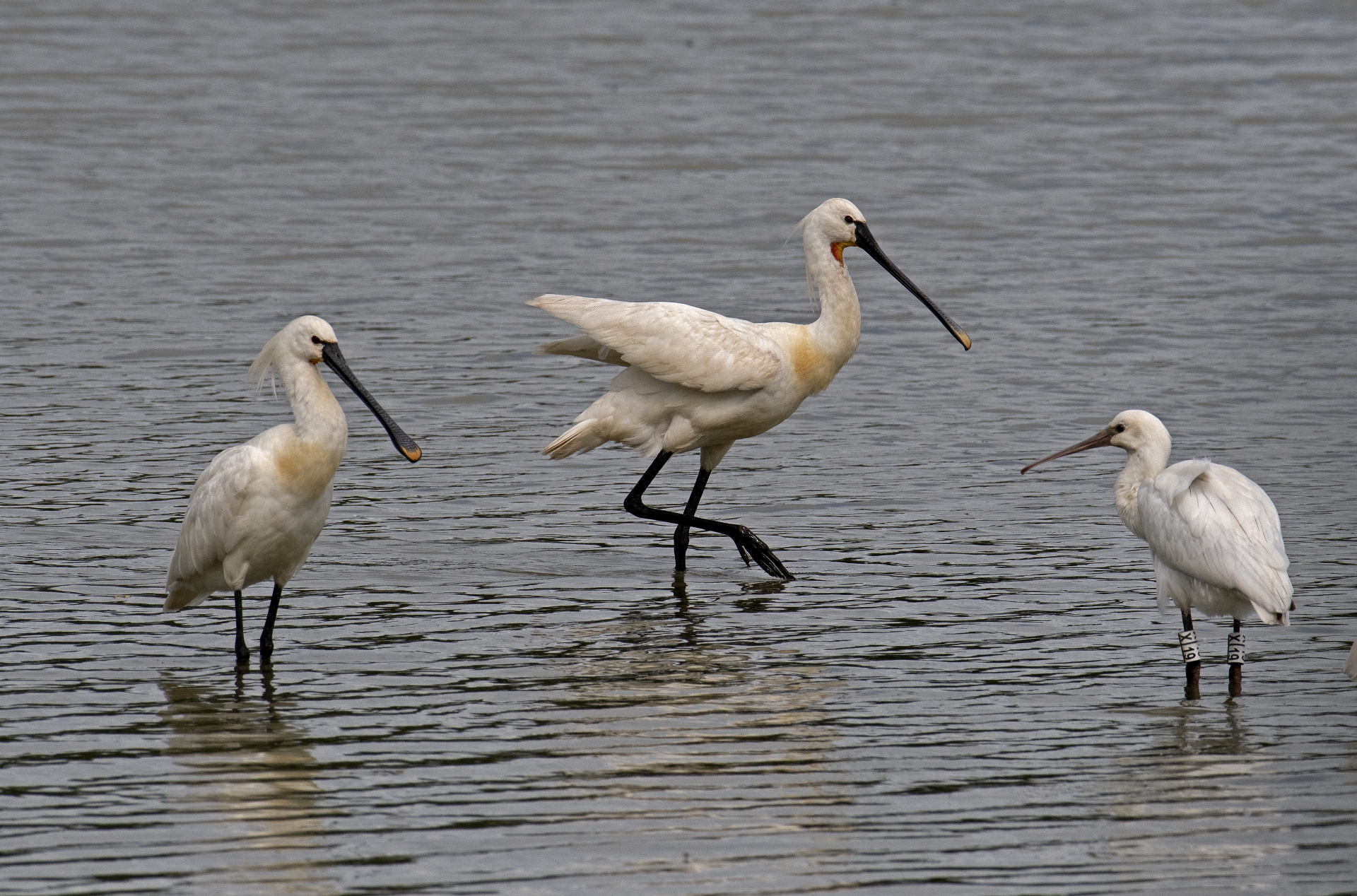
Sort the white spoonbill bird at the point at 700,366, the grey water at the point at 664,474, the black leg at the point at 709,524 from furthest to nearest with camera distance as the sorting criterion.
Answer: the white spoonbill bird at the point at 700,366 → the black leg at the point at 709,524 → the grey water at the point at 664,474

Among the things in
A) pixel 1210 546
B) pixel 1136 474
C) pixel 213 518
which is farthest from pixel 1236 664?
pixel 213 518

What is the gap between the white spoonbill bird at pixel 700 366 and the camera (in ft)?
29.2

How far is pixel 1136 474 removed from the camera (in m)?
7.22

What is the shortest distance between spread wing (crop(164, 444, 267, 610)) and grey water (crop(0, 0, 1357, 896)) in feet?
0.95

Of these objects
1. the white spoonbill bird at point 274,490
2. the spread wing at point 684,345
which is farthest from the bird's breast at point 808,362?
the white spoonbill bird at point 274,490

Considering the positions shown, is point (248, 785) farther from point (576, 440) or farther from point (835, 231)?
point (835, 231)

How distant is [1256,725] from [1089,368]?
6.20 meters

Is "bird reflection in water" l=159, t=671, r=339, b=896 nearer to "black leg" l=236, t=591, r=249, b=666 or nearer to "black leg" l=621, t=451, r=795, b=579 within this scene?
"black leg" l=236, t=591, r=249, b=666

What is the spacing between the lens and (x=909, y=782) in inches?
225

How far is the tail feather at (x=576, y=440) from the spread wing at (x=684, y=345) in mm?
331

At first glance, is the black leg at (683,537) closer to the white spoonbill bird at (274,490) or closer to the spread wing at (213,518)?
the white spoonbill bird at (274,490)

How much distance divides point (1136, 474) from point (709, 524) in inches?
86.8

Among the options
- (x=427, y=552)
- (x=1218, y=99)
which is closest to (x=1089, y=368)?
(x=427, y=552)

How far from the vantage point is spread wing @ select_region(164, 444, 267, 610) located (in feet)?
22.9
